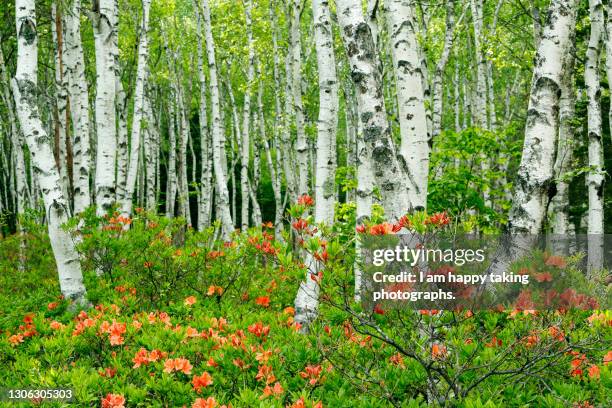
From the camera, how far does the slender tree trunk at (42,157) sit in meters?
5.22

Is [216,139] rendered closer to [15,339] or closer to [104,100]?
[104,100]

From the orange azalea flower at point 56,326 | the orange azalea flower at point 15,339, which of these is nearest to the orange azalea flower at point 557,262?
the orange azalea flower at point 56,326

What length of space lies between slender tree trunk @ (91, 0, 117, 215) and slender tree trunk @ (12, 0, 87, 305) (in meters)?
1.43

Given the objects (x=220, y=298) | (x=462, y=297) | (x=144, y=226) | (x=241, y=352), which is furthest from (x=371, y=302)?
(x=144, y=226)

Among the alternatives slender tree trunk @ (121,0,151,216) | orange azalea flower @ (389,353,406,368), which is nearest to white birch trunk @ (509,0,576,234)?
orange azalea flower @ (389,353,406,368)

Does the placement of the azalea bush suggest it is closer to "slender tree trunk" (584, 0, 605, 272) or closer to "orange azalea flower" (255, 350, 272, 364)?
"orange azalea flower" (255, 350, 272, 364)

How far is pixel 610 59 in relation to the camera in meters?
6.41

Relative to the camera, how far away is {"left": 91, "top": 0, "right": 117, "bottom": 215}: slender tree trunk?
6.80m

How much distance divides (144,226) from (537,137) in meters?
4.98

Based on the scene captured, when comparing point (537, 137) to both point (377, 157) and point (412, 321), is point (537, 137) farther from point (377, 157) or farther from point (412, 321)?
point (412, 321)

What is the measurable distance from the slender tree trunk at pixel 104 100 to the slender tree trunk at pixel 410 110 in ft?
14.4

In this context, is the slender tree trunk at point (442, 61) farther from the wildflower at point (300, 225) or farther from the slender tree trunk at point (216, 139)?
the wildflower at point (300, 225)

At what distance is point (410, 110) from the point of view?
400 centimetres

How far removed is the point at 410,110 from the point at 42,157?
12.4ft
